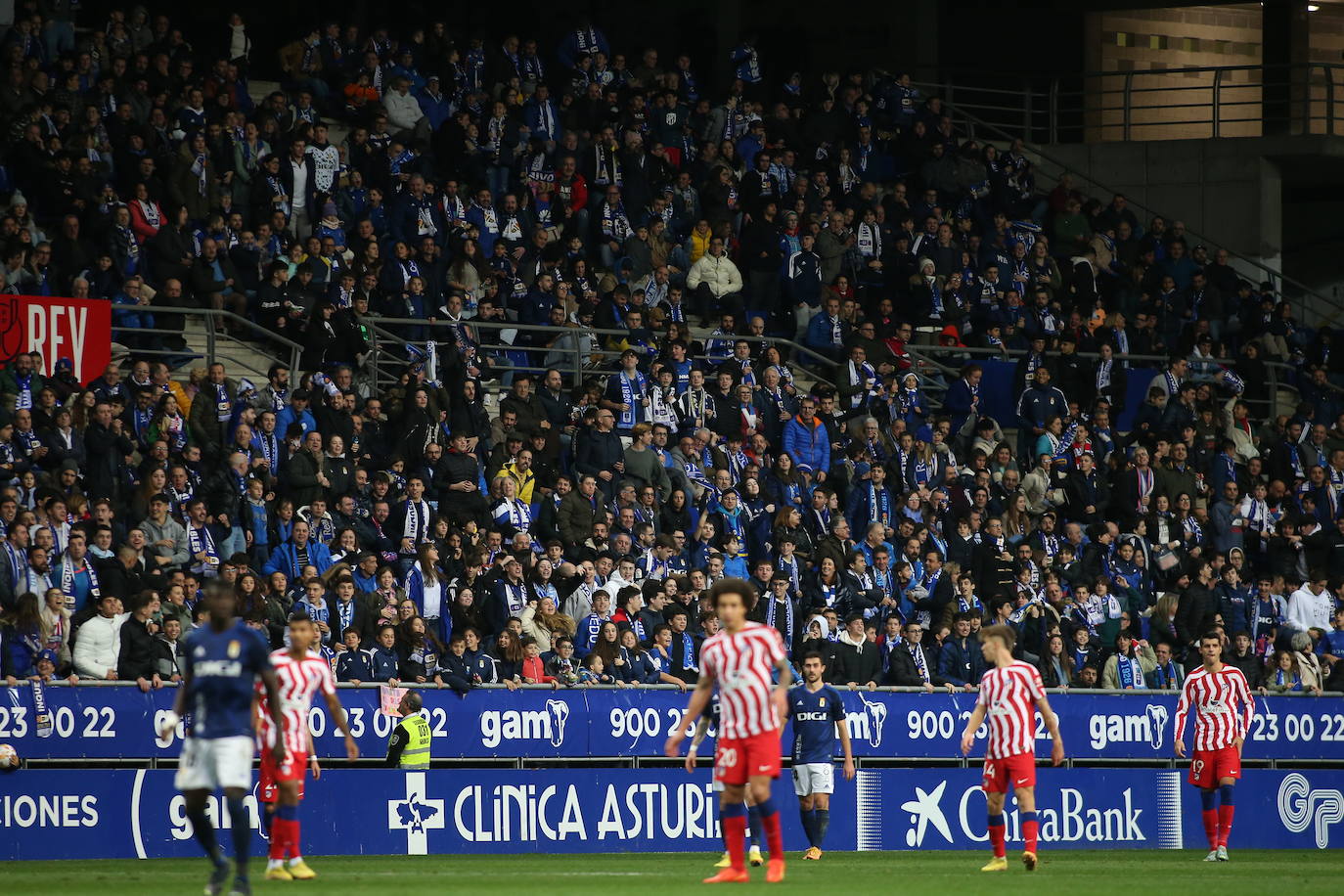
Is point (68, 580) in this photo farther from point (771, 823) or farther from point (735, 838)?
point (771, 823)

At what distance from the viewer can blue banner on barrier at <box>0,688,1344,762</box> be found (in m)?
19.3

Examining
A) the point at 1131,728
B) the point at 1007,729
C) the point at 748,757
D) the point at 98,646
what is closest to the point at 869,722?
the point at 1131,728

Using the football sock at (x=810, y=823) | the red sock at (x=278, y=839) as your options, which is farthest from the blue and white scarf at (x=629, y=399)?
the red sock at (x=278, y=839)

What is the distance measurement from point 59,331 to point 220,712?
10.9 metres

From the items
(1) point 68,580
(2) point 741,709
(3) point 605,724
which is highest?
(1) point 68,580

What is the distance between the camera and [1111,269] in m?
34.6

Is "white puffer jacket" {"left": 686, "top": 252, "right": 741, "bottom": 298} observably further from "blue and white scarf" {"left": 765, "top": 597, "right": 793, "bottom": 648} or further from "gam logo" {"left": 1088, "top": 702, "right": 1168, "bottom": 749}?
"gam logo" {"left": 1088, "top": 702, "right": 1168, "bottom": 749}

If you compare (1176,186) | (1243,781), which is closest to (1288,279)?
(1176,186)

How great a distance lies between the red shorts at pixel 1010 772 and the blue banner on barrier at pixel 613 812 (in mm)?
4538

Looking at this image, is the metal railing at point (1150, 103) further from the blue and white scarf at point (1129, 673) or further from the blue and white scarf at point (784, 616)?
the blue and white scarf at point (784, 616)

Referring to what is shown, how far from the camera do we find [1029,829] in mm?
17438

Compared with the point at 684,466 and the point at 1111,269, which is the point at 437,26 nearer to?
the point at 684,466

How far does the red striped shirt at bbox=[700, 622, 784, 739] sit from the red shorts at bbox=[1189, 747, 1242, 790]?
8.38m

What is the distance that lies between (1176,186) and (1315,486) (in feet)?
30.7
